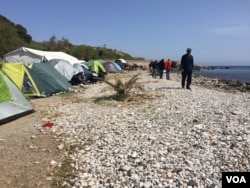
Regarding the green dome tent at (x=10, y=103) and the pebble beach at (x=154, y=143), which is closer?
the pebble beach at (x=154, y=143)

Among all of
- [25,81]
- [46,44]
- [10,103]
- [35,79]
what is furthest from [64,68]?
[46,44]

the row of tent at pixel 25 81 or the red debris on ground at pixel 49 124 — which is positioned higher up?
the row of tent at pixel 25 81

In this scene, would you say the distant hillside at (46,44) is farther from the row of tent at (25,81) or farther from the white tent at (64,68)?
the white tent at (64,68)

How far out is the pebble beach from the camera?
6070 mm

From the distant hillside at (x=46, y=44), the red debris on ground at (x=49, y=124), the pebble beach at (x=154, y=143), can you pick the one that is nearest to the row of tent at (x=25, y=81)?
the pebble beach at (x=154, y=143)

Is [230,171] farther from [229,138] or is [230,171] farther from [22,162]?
[22,162]

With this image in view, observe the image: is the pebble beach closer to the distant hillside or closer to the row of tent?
the row of tent

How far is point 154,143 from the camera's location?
770 cm

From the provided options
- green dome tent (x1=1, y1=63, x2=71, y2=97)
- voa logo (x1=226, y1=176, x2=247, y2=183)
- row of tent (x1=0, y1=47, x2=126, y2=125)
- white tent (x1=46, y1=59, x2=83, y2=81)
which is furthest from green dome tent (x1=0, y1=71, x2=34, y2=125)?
white tent (x1=46, y1=59, x2=83, y2=81)

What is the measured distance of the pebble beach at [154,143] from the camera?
6.07m

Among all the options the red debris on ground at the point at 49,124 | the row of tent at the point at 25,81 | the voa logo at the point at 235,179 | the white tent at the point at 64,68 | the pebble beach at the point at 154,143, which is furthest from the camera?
the white tent at the point at 64,68

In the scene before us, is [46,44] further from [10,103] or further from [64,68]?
[10,103]

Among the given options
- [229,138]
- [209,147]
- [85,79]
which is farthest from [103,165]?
[85,79]

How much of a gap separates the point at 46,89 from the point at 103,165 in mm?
11181
